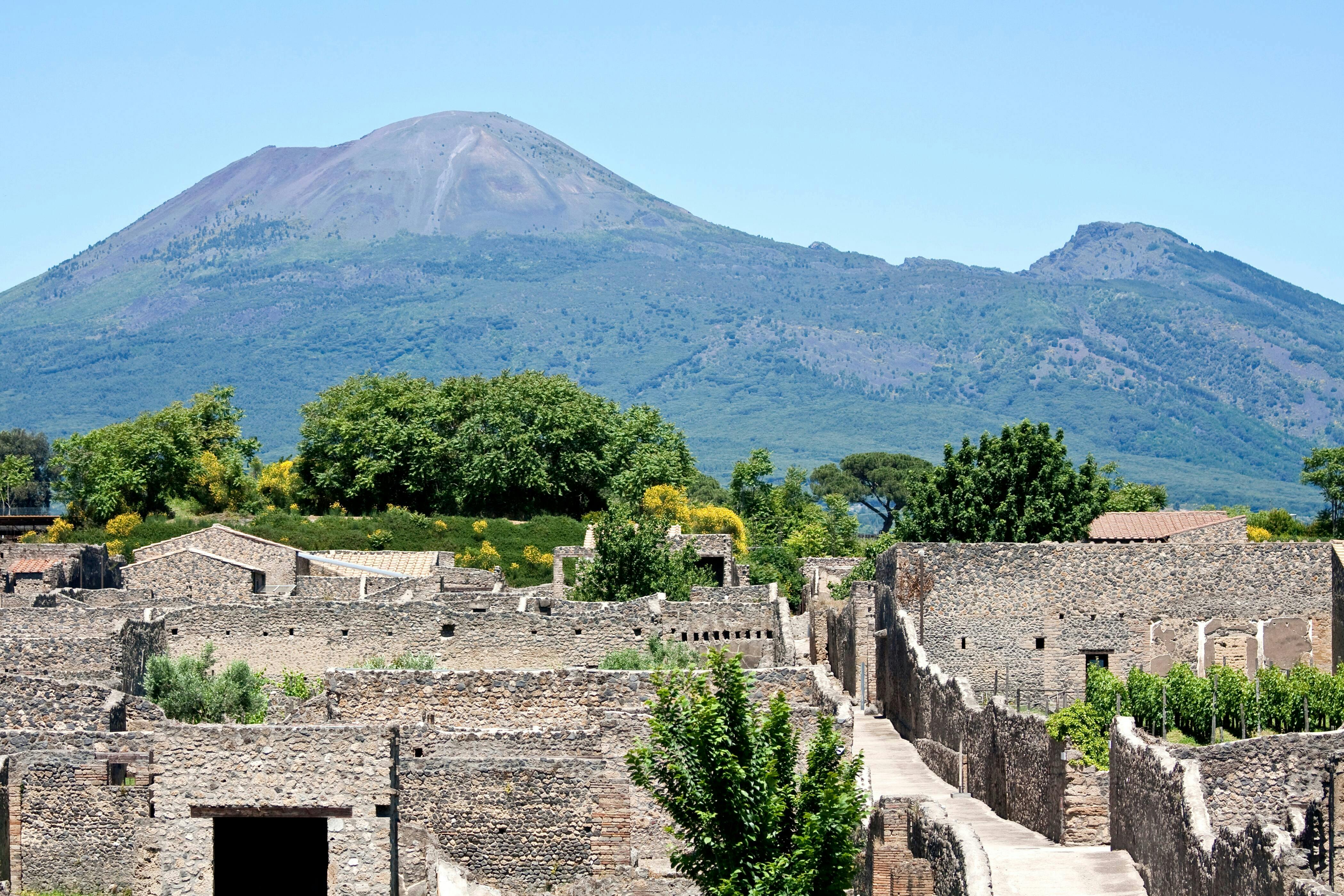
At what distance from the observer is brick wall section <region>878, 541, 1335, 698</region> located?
39.1m

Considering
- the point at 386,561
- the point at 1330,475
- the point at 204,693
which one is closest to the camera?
the point at 204,693

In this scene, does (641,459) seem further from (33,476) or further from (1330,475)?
(33,476)

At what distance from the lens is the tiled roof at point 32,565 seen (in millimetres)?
52594

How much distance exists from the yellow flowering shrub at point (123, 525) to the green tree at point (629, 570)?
27.6 meters

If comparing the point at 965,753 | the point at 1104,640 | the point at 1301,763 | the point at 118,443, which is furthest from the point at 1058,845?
the point at 118,443

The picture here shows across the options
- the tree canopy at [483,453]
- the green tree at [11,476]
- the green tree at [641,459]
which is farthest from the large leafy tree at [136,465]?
the green tree at [11,476]

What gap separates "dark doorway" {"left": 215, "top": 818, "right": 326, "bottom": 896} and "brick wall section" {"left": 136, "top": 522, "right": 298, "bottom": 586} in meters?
23.8

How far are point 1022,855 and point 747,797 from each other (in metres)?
3.68

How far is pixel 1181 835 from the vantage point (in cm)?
1892

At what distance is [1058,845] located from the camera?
23.8 metres

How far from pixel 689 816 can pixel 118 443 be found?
61.0 metres

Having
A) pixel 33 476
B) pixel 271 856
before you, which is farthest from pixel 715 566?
pixel 33 476

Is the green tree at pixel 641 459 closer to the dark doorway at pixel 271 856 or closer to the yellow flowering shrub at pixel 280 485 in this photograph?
the yellow flowering shrub at pixel 280 485

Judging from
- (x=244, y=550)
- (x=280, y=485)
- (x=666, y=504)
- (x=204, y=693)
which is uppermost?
(x=280, y=485)
